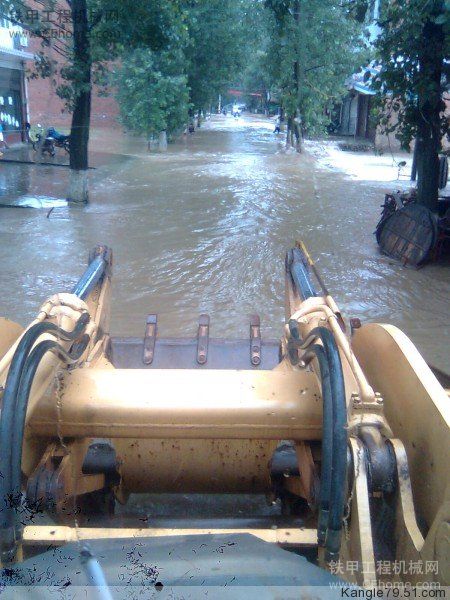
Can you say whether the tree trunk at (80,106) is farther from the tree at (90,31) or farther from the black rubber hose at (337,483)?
the black rubber hose at (337,483)

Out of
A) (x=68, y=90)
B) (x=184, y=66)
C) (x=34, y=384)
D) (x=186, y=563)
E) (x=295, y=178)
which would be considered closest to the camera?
(x=186, y=563)

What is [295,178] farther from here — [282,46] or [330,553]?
[330,553]

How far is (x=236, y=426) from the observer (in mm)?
2209

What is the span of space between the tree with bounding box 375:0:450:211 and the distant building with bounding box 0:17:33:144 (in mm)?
15499

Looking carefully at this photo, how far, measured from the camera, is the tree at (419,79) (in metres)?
8.42

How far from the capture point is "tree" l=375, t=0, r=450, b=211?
8422 mm

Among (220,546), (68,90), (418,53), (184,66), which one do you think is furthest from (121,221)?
(184,66)

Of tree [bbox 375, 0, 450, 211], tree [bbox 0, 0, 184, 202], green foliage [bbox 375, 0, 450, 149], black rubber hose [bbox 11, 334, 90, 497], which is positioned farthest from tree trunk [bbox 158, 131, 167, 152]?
black rubber hose [bbox 11, 334, 90, 497]

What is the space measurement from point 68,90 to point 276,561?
464 inches

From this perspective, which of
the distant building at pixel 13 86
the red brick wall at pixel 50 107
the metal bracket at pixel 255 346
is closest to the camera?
the metal bracket at pixel 255 346

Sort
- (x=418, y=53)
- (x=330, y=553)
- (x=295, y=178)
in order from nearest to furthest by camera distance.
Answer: (x=330, y=553) → (x=418, y=53) → (x=295, y=178)

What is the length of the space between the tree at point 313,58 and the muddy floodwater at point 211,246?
286 cm

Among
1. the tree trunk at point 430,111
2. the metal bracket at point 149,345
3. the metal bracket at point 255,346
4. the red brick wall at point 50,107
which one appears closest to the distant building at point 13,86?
the red brick wall at point 50,107

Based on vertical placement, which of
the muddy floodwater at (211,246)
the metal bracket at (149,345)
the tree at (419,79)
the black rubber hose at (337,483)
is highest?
the tree at (419,79)
